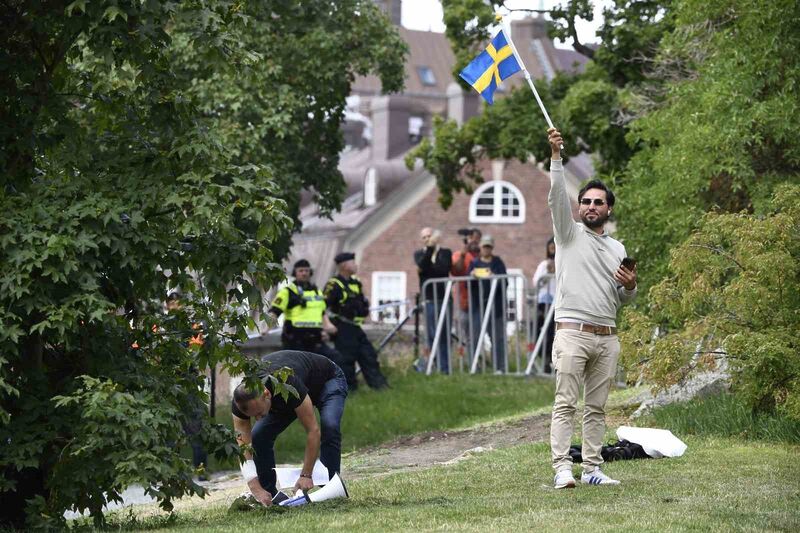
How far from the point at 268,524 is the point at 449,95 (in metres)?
49.7

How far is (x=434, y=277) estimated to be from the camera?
24.1 metres

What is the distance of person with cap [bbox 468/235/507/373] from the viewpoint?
2325 centimetres

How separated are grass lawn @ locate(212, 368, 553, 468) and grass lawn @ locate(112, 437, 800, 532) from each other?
683cm

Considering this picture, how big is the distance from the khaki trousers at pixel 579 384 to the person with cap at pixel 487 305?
12182 millimetres

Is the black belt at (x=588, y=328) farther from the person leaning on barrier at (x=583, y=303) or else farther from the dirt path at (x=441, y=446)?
the dirt path at (x=441, y=446)

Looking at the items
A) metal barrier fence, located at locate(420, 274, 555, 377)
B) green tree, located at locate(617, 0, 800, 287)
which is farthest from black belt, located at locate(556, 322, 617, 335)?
metal barrier fence, located at locate(420, 274, 555, 377)

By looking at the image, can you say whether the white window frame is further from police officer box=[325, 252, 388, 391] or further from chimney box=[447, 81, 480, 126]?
police officer box=[325, 252, 388, 391]

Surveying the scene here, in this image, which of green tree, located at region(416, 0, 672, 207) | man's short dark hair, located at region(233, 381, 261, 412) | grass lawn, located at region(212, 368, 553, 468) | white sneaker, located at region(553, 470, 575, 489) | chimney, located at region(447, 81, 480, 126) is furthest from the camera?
chimney, located at region(447, 81, 480, 126)

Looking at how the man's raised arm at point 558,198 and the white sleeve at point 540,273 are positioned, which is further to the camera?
the white sleeve at point 540,273

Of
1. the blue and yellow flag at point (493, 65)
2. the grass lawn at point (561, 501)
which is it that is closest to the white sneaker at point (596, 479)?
the grass lawn at point (561, 501)

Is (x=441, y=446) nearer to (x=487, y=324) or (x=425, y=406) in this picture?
(x=425, y=406)

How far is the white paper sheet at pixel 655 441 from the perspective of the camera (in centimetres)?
1273

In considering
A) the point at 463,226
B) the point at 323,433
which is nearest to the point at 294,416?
the point at 323,433

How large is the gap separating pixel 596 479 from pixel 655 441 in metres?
2.20
